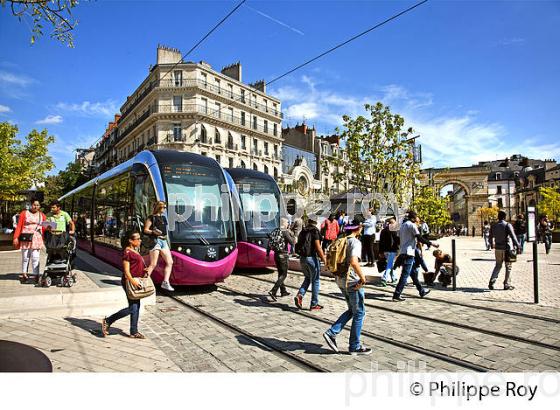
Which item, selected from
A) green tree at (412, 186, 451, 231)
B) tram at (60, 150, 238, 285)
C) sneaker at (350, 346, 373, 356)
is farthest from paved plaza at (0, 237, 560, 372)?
green tree at (412, 186, 451, 231)

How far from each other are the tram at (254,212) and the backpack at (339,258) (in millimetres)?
5644

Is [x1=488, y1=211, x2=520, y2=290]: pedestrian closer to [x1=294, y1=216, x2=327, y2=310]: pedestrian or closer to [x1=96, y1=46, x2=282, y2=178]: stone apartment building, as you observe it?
[x1=294, y1=216, x2=327, y2=310]: pedestrian

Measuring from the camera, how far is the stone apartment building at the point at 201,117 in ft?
127

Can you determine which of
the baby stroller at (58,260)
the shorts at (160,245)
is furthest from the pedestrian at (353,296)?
the baby stroller at (58,260)

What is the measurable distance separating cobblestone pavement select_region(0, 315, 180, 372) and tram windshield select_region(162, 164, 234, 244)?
2327 mm

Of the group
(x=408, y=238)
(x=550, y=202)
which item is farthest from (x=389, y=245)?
(x=550, y=202)

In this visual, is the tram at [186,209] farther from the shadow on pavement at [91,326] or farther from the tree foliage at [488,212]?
the tree foliage at [488,212]

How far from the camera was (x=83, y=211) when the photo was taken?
13.8 meters

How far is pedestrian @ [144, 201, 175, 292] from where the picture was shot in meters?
6.92

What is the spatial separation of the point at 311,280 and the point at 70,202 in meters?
14.5

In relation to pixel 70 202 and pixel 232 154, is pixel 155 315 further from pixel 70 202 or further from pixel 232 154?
pixel 232 154

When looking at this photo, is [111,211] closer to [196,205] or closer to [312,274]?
[196,205]
